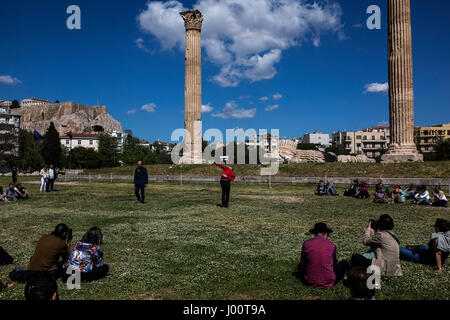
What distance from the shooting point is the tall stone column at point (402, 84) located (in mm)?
30000

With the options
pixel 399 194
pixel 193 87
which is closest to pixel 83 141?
pixel 193 87

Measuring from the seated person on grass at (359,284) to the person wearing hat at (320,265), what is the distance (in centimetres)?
112

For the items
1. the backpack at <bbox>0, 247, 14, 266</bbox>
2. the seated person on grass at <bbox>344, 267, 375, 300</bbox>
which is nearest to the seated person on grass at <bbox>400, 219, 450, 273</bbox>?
the seated person on grass at <bbox>344, 267, 375, 300</bbox>

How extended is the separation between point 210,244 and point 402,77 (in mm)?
29216

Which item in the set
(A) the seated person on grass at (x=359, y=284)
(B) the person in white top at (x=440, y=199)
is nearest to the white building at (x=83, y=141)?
(B) the person in white top at (x=440, y=199)

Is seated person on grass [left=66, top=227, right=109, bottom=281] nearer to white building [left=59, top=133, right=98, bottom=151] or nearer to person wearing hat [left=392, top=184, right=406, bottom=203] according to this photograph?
person wearing hat [left=392, top=184, right=406, bottom=203]

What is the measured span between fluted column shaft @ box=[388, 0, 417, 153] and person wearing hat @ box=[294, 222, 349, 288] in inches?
1139

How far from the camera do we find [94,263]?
566cm

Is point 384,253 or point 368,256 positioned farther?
point 368,256

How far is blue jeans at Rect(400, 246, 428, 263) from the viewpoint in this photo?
21.6 ft

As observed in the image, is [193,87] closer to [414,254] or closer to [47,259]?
[414,254]

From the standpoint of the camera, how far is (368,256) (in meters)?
6.27
